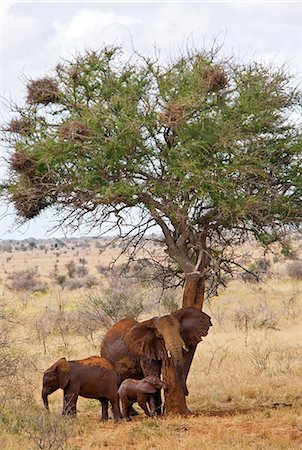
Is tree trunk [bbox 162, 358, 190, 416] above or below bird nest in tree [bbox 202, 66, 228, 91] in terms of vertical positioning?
below

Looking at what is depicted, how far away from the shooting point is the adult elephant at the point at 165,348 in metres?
11.8

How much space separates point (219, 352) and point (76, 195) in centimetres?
769

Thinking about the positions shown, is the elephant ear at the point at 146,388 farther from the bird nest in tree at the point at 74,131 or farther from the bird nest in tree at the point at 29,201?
the bird nest in tree at the point at 74,131

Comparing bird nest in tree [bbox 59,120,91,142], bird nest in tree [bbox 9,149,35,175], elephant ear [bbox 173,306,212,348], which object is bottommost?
elephant ear [bbox 173,306,212,348]

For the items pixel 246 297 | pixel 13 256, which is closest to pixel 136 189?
pixel 246 297

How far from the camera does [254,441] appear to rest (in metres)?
9.95

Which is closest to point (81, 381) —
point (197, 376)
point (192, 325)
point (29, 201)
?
point (192, 325)

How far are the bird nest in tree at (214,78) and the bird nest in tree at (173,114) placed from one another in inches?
28.8

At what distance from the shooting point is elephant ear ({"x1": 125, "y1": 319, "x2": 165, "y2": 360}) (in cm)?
1201

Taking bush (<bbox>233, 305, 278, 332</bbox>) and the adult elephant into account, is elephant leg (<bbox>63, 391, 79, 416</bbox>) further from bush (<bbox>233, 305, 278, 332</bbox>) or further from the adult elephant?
bush (<bbox>233, 305, 278, 332</bbox>)

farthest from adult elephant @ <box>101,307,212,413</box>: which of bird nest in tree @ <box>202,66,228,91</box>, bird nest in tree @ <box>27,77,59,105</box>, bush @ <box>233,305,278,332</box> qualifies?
bush @ <box>233,305,278,332</box>

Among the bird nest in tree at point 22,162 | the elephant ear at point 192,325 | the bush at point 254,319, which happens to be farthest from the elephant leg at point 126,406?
the bush at point 254,319

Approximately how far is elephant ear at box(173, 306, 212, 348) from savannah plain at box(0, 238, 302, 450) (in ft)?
3.64

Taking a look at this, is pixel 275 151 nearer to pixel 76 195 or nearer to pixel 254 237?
pixel 254 237
